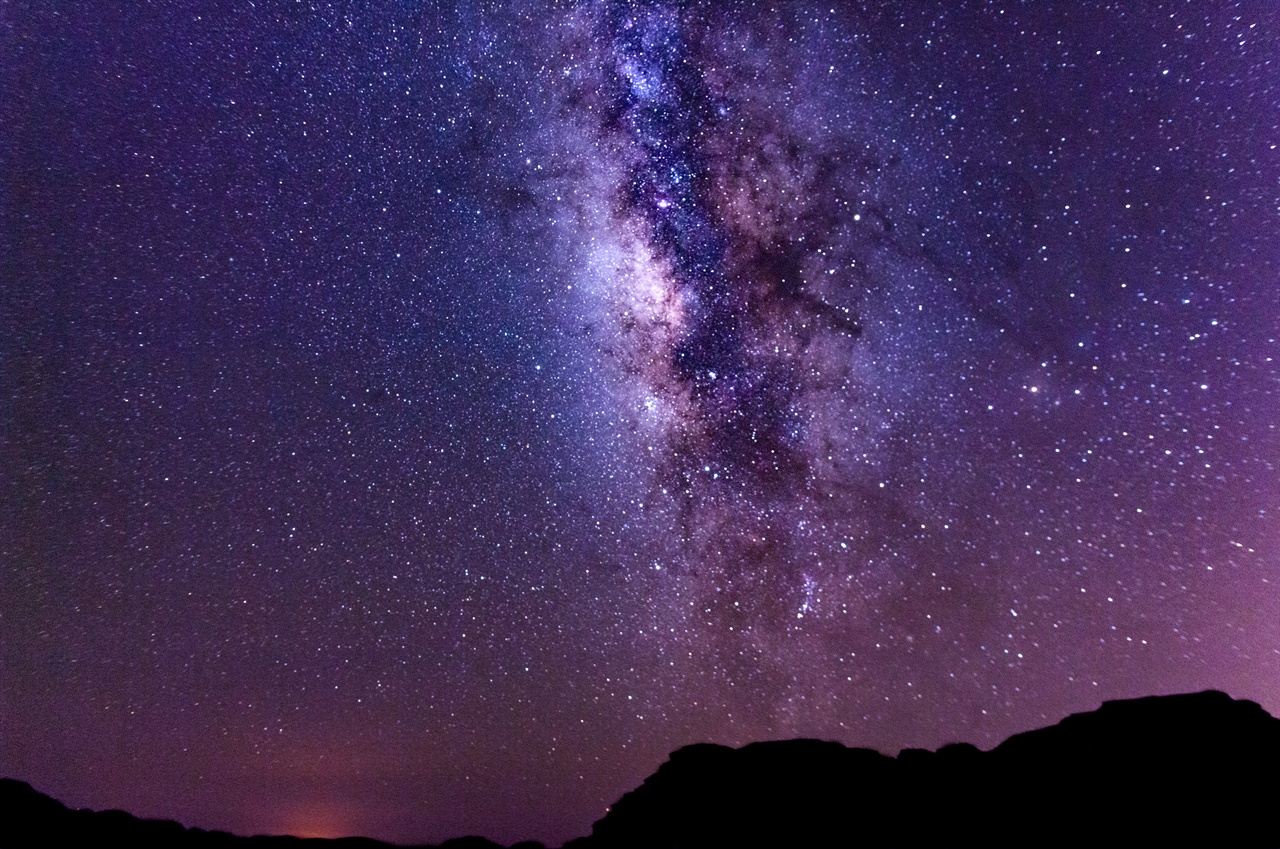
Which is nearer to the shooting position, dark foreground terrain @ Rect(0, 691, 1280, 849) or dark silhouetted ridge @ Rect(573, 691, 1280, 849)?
dark silhouetted ridge @ Rect(573, 691, 1280, 849)

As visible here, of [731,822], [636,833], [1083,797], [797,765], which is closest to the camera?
[1083,797]

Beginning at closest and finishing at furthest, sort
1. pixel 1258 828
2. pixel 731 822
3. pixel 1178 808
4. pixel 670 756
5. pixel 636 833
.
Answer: pixel 1258 828 → pixel 1178 808 → pixel 731 822 → pixel 636 833 → pixel 670 756

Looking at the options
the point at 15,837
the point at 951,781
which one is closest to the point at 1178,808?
the point at 951,781

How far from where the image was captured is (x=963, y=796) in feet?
54.2

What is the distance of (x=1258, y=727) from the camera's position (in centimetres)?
1499

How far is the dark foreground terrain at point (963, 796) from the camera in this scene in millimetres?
13688

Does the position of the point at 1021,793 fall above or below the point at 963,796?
below

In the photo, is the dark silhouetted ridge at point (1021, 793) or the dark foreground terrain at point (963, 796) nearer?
the dark silhouetted ridge at point (1021, 793)

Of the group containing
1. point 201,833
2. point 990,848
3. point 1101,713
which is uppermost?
point 1101,713

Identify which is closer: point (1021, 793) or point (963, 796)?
point (1021, 793)

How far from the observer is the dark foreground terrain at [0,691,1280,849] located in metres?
13.7

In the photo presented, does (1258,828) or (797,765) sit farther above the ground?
(797,765)

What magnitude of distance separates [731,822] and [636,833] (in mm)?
2521

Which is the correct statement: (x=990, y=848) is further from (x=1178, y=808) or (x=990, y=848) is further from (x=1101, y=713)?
(x=1101, y=713)
